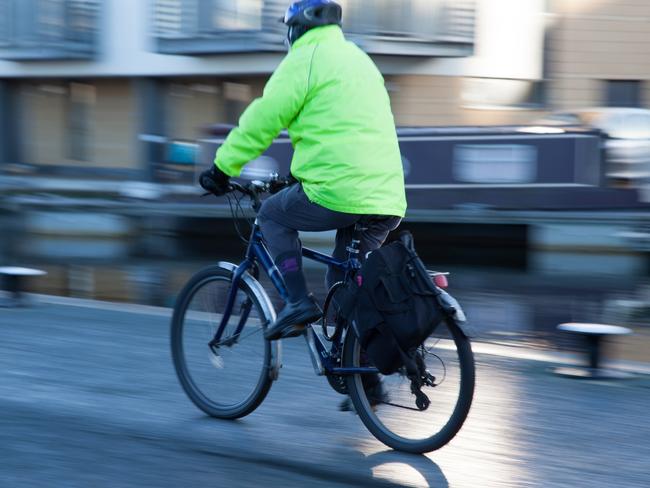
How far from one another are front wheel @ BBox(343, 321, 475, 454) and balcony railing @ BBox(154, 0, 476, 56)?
14561mm

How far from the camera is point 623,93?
20609 millimetres

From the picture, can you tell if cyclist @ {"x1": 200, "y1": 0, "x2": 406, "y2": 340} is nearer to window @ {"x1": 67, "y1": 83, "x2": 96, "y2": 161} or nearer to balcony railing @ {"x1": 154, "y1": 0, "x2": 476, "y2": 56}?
balcony railing @ {"x1": 154, "y1": 0, "x2": 476, "y2": 56}

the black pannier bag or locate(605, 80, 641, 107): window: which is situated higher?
locate(605, 80, 641, 107): window

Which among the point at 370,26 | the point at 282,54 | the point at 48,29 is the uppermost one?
the point at 48,29

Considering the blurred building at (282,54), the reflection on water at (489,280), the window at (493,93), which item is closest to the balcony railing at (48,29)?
the blurred building at (282,54)

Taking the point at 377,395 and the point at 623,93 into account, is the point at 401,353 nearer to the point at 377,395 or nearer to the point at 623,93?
the point at 377,395

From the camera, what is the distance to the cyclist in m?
4.53

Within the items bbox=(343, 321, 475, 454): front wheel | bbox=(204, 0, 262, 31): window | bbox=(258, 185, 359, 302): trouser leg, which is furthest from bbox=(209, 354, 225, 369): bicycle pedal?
bbox=(204, 0, 262, 31): window

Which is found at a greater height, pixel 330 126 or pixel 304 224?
pixel 330 126

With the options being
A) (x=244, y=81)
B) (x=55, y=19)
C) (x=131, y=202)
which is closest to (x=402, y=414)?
(x=131, y=202)

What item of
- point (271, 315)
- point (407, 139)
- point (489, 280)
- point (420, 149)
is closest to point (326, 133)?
point (271, 315)

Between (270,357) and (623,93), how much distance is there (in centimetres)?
1709

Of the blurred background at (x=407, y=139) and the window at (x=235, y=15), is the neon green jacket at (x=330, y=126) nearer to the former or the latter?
the blurred background at (x=407, y=139)

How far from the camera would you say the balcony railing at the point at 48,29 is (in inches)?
902
